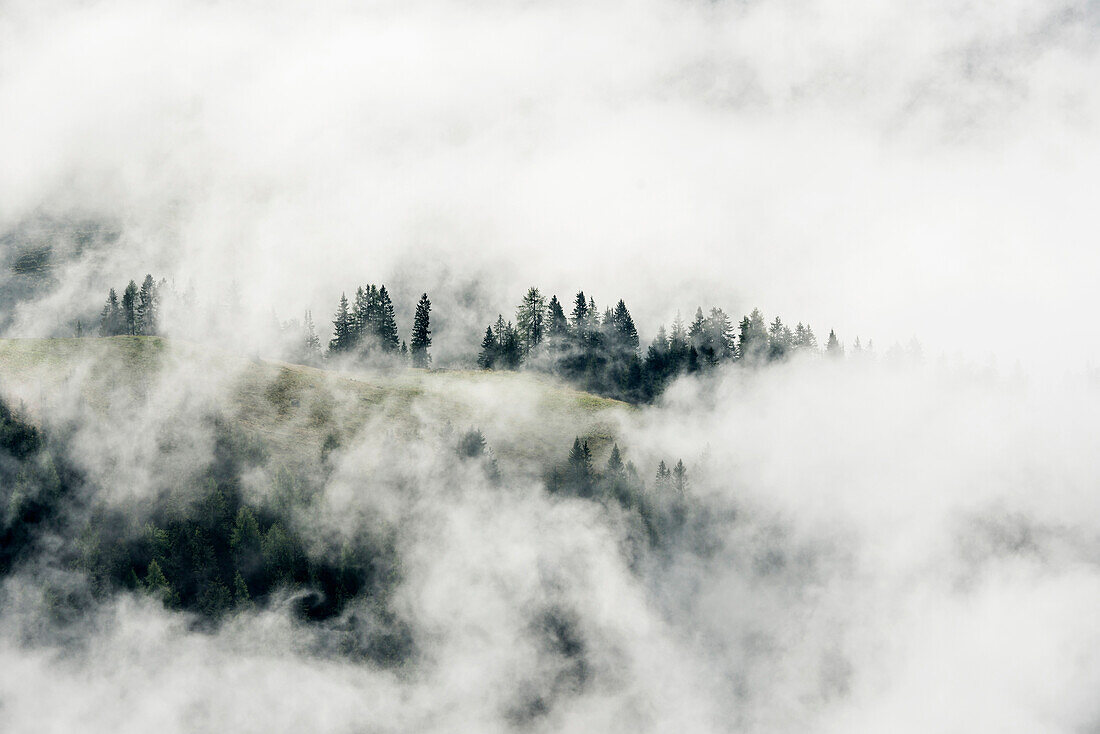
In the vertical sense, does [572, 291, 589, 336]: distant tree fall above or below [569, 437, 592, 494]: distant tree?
above

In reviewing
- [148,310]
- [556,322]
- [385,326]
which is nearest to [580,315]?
[556,322]

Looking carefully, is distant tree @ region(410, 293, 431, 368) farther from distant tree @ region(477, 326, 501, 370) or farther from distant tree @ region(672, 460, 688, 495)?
distant tree @ region(672, 460, 688, 495)

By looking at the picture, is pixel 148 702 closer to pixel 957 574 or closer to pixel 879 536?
pixel 879 536

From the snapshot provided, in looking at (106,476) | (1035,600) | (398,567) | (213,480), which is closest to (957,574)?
(1035,600)

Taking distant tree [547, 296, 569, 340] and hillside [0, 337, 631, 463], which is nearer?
hillside [0, 337, 631, 463]

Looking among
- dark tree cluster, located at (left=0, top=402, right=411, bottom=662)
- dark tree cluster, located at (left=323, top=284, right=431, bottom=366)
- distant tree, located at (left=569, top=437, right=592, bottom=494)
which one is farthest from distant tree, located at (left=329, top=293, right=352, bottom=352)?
dark tree cluster, located at (left=0, top=402, right=411, bottom=662)

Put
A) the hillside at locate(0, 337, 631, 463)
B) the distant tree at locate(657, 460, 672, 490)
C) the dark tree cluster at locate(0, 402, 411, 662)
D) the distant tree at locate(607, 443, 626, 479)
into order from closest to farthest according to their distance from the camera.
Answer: the dark tree cluster at locate(0, 402, 411, 662) < the hillside at locate(0, 337, 631, 463) < the distant tree at locate(607, 443, 626, 479) < the distant tree at locate(657, 460, 672, 490)

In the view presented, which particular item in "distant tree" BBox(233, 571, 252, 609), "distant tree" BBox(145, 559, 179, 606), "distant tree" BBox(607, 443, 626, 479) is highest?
"distant tree" BBox(607, 443, 626, 479)

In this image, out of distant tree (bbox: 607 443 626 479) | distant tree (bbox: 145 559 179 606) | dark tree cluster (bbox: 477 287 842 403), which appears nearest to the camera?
distant tree (bbox: 145 559 179 606)
